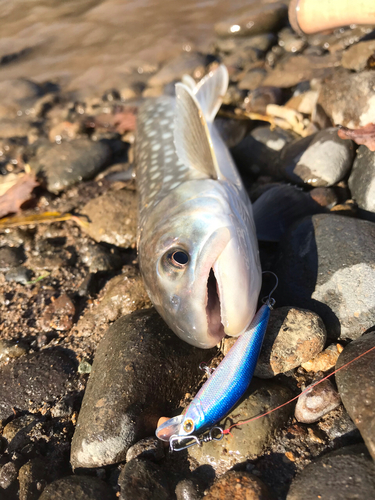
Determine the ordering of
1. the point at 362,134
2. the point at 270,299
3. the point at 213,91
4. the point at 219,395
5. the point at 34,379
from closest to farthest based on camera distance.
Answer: the point at 219,395, the point at 270,299, the point at 34,379, the point at 362,134, the point at 213,91

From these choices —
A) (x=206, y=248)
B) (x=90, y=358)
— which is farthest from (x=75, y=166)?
(x=206, y=248)

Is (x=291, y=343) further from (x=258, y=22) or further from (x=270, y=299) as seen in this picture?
(x=258, y=22)

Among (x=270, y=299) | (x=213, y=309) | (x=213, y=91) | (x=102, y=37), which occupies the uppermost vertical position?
(x=102, y=37)

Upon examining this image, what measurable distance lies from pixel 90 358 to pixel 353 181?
3194 mm

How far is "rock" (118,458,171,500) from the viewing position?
2322 millimetres

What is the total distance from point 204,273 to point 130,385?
3.39ft

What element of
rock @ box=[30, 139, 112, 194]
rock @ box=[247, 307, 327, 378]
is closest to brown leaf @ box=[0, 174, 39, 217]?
rock @ box=[30, 139, 112, 194]

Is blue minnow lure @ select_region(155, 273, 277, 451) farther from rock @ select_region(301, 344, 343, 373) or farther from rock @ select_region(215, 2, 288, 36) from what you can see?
rock @ select_region(215, 2, 288, 36)

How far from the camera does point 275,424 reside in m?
2.54

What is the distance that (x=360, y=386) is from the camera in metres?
2.29

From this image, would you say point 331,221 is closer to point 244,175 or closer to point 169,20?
point 244,175

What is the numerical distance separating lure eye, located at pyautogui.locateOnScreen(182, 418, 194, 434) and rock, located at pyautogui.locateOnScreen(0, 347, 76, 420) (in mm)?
1274

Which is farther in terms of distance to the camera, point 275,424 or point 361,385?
point 275,424

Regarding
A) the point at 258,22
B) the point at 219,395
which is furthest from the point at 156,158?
the point at 258,22
